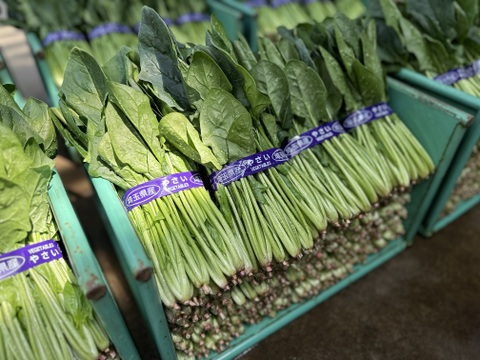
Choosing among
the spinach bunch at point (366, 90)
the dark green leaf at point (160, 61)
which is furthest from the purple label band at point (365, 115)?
the dark green leaf at point (160, 61)

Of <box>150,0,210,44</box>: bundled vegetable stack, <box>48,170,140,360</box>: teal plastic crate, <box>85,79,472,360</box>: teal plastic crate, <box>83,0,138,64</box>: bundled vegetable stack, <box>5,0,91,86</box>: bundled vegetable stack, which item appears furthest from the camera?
<box>150,0,210,44</box>: bundled vegetable stack

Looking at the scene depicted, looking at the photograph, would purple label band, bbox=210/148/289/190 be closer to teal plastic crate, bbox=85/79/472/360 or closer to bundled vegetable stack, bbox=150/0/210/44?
teal plastic crate, bbox=85/79/472/360

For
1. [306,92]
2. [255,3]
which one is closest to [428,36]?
[306,92]

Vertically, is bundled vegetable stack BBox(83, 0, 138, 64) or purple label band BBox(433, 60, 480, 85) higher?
bundled vegetable stack BBox(83, 0, 138, 64)

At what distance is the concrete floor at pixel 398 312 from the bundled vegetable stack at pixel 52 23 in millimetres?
1195

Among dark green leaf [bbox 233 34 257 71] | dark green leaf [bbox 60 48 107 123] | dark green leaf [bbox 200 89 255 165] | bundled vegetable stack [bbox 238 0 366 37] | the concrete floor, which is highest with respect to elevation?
bundled vegetable stack [bbox 238 0 366 37]

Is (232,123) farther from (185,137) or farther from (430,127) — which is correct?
(430,127)

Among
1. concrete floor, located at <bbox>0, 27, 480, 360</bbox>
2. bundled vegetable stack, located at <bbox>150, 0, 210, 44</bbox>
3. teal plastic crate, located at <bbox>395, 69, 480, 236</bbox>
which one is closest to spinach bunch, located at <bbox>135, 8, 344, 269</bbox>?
concrete floor, located at <bbox>0, 27, 480, 360</bbox>

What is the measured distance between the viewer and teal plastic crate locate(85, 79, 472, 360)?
1188mm

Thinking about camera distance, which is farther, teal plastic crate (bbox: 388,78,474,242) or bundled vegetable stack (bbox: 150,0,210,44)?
bundled vegetable stack (bbox: 150,0,210,44)

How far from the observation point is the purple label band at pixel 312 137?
59.9 inches

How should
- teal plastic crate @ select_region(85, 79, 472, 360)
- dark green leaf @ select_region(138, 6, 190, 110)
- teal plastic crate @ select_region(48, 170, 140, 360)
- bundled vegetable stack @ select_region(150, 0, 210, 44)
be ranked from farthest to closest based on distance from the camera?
bundled vegetable stack @ select_region(150, 0, 210, 44) → dark green leaf @ select_region(138, 6, 190, 110) → teal plastic crate @ select_region(85, 79, 472, 360) → teal plastic crate @ select_region(48, 170, 140, 360)

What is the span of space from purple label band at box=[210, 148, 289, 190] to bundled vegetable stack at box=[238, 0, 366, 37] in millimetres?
1957

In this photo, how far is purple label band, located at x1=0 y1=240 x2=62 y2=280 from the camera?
1072 mm
